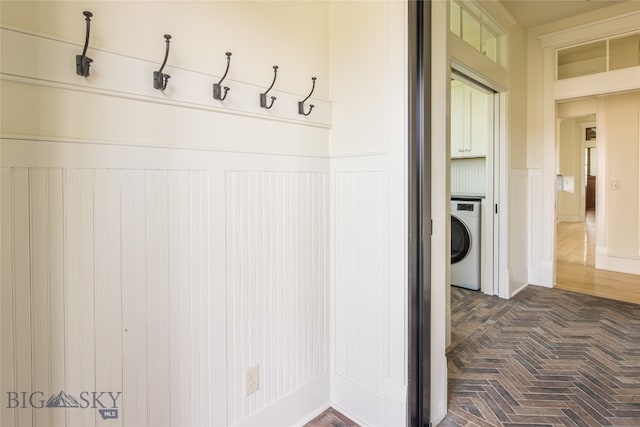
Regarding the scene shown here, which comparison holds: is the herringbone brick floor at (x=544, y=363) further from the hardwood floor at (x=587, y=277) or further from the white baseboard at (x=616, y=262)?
the white baseboard at (x=616, y=262)

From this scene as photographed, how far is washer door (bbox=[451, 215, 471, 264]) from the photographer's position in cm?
356

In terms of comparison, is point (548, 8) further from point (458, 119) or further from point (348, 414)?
point (348, 414)

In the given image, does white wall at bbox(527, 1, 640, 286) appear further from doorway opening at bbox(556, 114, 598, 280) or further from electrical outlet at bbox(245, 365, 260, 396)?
electrical outlet at bbox(245, 365, 260, 396)

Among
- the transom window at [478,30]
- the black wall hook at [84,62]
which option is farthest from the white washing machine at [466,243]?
the black wall hook at [84,62]

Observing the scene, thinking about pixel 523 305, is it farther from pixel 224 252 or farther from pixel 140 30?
pixel 140 30

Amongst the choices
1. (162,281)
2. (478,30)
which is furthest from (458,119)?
(162,281)

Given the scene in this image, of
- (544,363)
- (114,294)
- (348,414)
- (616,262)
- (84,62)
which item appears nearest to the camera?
(84,62)

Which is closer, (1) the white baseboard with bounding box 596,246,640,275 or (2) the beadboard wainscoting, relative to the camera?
(2) the beadboard wainscoting

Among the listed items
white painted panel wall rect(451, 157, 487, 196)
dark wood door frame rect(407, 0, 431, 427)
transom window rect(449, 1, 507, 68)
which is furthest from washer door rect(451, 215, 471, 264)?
dark wood door frame rect(407, 0, 431, 427)

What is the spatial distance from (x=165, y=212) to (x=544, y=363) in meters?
2.52

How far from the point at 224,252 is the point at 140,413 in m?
0.61

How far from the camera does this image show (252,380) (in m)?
1.40

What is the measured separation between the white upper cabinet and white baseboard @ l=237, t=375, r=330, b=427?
3.09 metres

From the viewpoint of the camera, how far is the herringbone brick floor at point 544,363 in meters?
1.71
